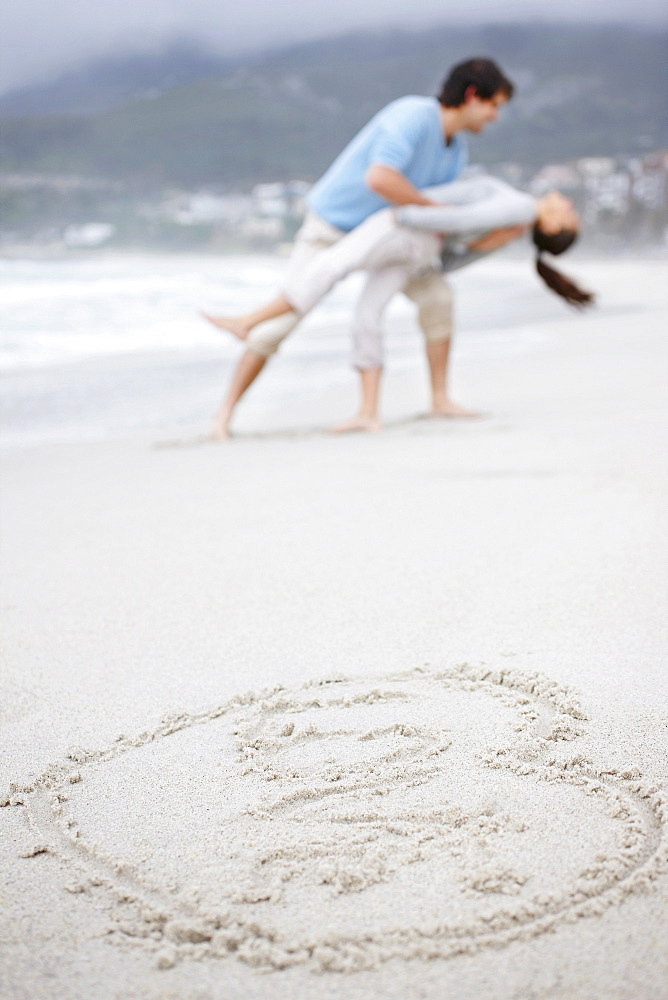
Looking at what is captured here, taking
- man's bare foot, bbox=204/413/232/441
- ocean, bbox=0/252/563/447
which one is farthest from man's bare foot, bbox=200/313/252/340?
ocean, bbox=0/252/563/447

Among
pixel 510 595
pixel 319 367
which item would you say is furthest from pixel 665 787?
pixel 319 367

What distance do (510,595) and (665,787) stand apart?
64 centimetres

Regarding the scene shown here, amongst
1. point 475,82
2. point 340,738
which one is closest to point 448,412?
point 475,82

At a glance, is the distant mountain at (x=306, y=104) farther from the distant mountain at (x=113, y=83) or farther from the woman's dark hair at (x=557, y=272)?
the woman's dark hair at (x=557, y=272)

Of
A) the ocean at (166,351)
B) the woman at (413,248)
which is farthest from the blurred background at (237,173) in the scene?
the woman at (413,248)

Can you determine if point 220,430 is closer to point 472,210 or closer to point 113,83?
point 472,210

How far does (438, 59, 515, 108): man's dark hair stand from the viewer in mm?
3283

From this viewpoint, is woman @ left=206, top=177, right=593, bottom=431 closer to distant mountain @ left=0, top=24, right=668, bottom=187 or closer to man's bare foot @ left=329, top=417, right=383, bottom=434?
man's bare foot @ left=329, top=417, right=383, bottom=434

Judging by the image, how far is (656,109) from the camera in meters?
24.2

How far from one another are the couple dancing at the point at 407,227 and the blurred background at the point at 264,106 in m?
15.2

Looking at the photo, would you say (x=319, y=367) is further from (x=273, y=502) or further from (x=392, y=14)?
(x=392, y=14)

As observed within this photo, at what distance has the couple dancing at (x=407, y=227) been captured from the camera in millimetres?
3258

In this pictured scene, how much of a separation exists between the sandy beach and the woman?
40.6 inches

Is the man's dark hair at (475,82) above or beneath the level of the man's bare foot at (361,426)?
above
